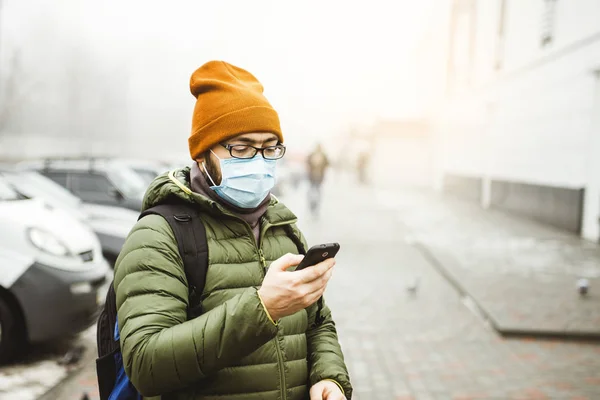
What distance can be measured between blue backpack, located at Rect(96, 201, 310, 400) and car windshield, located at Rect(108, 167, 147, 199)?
293 inches

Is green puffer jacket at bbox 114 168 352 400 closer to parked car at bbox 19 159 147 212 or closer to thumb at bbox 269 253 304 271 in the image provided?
thumb at bbox 269 253 304 271

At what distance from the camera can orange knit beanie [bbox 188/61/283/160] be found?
73.2 inches

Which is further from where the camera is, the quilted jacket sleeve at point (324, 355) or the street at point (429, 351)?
the street at point (429, 351)

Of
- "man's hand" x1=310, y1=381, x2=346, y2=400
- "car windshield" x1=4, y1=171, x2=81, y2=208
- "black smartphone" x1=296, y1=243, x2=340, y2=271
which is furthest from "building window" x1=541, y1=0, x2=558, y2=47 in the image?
"black smartphone" x1=296, y1=243, x2=340, y2=271

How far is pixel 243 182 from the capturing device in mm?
1942

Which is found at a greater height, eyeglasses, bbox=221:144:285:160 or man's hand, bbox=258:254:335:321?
eyeglasses, bbox=221:144:285:160

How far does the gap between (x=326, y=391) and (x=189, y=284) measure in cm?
61

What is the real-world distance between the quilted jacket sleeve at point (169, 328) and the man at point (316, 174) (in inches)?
575

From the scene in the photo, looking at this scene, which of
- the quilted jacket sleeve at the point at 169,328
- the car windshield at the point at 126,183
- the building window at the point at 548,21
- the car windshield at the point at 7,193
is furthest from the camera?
the building window at the point at 548,21

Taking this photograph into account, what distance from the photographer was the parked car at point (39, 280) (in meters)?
4.61

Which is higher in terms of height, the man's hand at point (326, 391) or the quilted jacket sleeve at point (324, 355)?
the quilted jacket sleeve at point (324, 355)

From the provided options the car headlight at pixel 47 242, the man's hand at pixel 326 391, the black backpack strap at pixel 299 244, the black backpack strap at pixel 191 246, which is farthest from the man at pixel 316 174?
the black backpack strap at pixel 191 246

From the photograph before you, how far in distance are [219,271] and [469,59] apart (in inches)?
1024

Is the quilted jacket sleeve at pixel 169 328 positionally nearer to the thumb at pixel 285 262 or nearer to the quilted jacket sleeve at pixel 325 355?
the thumb at pixel 285 262
